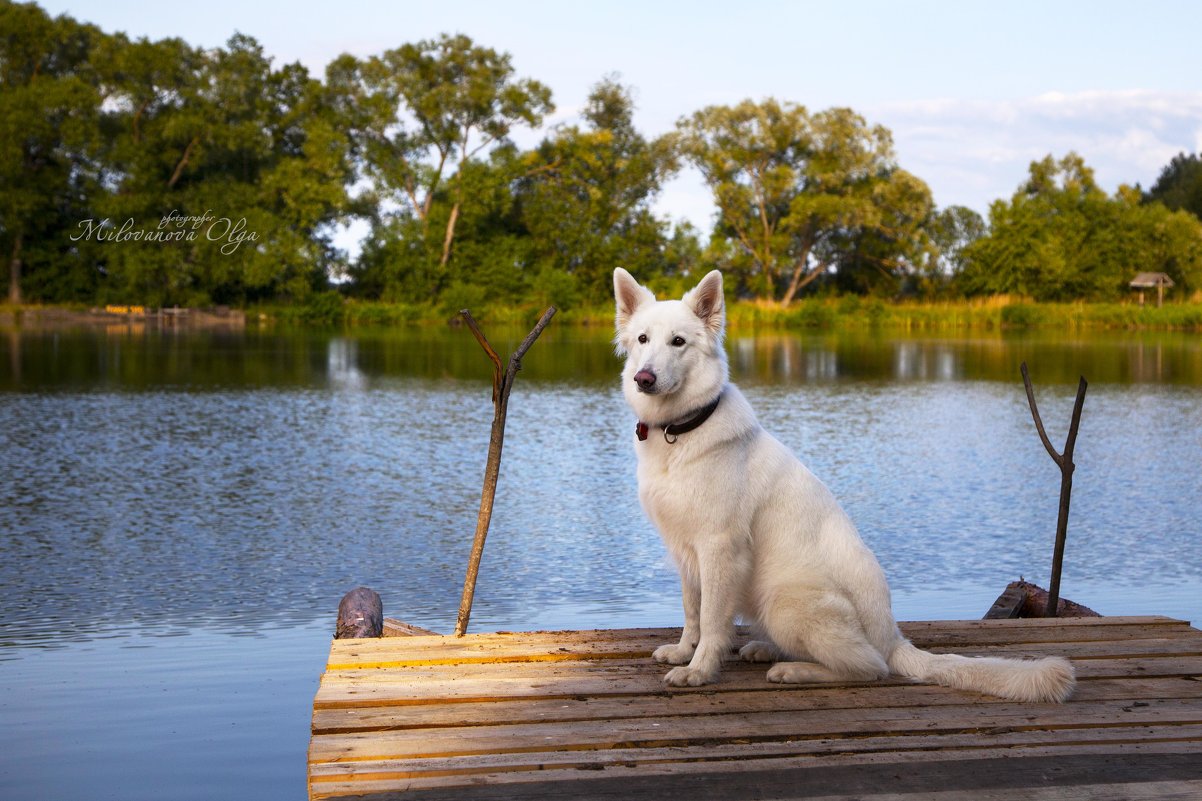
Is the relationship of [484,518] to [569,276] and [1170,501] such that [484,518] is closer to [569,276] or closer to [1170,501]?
[1170,501]

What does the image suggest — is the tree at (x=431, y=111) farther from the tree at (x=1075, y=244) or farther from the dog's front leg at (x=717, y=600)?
the dog's front leg at (x=717, y=600)

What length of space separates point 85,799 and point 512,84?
47805 mm

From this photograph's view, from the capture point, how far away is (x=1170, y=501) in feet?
39.0

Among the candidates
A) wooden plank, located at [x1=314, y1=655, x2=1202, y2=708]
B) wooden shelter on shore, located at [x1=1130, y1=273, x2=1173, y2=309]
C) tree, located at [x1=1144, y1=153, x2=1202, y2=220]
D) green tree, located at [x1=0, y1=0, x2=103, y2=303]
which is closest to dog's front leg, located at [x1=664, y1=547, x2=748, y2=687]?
wooden plank, located at [x1=314, y1=655, x2=1202, y2=708]

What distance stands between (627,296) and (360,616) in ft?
8.01

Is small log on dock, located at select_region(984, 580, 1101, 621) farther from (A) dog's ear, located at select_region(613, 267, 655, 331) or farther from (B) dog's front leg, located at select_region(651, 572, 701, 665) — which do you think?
(A) dog's ear, located at select_region(613, 267, 655, 331)

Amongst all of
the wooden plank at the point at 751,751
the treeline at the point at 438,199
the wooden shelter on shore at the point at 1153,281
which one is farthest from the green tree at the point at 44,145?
the wooden plank at the point at 751,751

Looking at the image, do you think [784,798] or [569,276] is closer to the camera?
[784,798]

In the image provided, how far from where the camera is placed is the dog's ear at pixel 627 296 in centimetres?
444

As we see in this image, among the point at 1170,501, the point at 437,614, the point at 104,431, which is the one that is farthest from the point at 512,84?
the point at 437,614

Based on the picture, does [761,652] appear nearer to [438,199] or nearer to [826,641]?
[826,641]

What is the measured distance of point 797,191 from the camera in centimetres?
5534

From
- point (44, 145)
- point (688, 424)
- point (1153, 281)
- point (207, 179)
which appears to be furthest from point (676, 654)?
point (1153, 281)

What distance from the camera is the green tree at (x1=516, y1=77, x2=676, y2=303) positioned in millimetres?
52875
